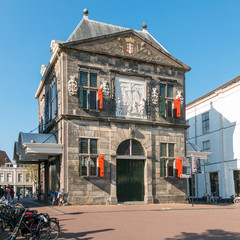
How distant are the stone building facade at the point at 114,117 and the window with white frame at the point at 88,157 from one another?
65 millimetres

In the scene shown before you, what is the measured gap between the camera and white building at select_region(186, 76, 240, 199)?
3253cm

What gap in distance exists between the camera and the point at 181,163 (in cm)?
2502

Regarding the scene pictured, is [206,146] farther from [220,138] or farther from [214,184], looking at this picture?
[214,184]

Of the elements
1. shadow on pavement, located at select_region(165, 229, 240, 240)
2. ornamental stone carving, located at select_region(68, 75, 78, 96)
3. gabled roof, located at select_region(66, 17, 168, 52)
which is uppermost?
gabled roof, located at select_region(66, 17, 168, 52)

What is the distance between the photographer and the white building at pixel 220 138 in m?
32.5

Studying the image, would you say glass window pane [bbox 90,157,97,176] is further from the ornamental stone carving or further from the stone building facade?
the ornamental stone carving

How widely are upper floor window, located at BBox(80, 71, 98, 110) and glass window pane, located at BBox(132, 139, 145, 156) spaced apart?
381cm

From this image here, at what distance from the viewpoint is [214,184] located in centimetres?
3541

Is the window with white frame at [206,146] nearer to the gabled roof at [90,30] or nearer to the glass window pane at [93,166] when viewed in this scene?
the gabled roof at [90,30]

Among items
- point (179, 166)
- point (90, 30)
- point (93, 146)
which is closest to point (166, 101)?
point (179, 166)

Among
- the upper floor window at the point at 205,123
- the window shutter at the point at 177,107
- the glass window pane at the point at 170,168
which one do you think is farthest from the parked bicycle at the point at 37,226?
the upper floor window at the point at 205,123

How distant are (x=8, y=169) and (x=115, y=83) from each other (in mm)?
64981

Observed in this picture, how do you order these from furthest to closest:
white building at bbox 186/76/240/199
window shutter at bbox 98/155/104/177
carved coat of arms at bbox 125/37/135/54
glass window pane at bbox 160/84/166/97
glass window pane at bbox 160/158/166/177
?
white building at bbox 186/76/240/199 → glass window pane at bbox 160/84/166/97 → carved coat of arms at bbox 125/37/135/54 → glass window pane at bbox 160/158/166/177 → window shutter at bbox 98/155/104/177

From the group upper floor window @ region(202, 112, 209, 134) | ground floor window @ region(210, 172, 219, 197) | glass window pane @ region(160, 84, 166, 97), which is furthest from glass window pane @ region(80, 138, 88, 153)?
upper floor window @ region(202, 112, 209, 134)
